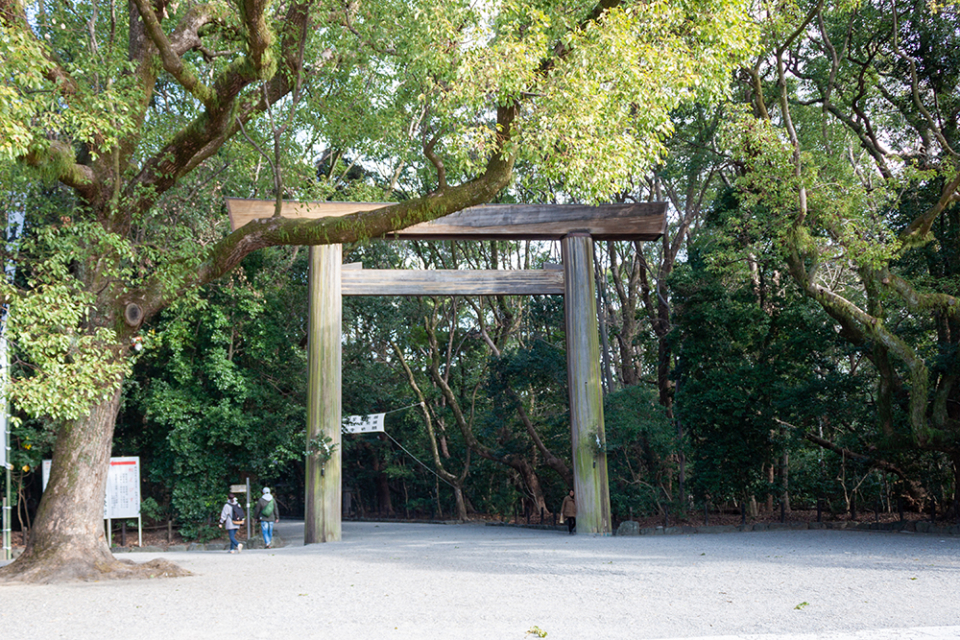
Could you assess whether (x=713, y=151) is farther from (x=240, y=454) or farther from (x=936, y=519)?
(x=240, y=454)

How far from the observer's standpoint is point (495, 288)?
37.4 ft

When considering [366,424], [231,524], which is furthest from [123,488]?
[366,424]

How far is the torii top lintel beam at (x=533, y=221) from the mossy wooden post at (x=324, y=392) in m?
0.94

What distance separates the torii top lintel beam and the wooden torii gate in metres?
0.02

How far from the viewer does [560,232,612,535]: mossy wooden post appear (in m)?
10.8

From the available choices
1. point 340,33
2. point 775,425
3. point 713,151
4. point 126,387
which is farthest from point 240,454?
point 713,151

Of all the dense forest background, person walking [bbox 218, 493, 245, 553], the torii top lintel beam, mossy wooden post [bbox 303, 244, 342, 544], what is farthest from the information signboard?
the torii top lintel beam

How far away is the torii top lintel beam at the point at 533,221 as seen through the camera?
1112cm

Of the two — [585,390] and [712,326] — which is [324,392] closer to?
[585,390]

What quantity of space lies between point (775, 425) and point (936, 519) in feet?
9.10

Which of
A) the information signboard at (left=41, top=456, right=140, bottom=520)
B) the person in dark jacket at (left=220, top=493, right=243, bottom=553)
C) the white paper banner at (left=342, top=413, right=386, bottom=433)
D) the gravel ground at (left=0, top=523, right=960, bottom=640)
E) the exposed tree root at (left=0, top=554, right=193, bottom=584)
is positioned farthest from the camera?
the white paper banner at (left=342, top=413, right=386, bottom=433)

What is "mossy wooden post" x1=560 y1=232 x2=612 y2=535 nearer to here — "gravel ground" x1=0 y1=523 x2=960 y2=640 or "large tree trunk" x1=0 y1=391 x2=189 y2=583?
"gravel ground" x1=0 y1=523 x2=960 y2=640

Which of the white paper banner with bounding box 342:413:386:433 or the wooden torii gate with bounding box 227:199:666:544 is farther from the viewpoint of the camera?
the white paper banner with bounding box 342:413:386:433

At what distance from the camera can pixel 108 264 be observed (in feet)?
25.2
